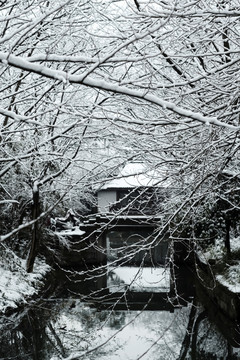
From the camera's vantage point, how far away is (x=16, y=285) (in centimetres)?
1252

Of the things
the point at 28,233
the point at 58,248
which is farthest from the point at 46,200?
the point at 58,248

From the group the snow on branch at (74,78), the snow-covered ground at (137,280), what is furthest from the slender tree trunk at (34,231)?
the snow on branch at (74,78)

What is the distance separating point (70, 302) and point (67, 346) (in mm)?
3697

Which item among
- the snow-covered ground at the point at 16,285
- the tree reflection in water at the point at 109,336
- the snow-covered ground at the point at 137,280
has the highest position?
the snow-covered ground at the point at 16,285

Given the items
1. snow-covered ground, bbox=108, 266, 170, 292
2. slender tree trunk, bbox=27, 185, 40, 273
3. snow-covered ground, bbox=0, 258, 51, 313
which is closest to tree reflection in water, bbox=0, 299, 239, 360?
snow-covered ground, bbox=0, 258, 51, 313

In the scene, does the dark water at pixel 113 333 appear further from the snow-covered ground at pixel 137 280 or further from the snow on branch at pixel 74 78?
the snow on branch at pixel 74 78

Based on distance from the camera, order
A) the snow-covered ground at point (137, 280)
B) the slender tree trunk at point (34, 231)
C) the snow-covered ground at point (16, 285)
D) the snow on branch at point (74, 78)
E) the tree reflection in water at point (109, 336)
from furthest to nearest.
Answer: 1. the snow-covered ground at point (137, 280)
2. the slender tree trunk at point (34, 231)
3. the snow-covered ground at point (16, 285)
4. the tree reflection in water at point (109, 336)
5. the snow on branch at point (74, 78)

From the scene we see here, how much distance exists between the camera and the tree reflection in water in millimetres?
8969

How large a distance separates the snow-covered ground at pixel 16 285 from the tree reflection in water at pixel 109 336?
1.31 ft

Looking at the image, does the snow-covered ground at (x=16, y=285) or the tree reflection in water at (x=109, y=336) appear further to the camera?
the snow-covered ground at (x=16, y=285)

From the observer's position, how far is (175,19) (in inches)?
178

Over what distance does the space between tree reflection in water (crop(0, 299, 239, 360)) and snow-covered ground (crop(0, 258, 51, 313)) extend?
40 cm

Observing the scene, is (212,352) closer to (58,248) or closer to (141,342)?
(141,342)

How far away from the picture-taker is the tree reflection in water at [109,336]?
353 inches
